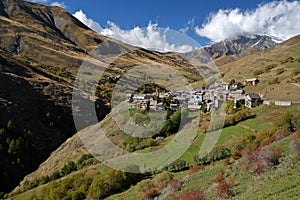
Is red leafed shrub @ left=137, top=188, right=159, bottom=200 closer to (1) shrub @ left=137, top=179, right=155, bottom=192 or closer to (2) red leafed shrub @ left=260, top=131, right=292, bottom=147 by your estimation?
(1) shrub @ left=137, top=179, right=155, bottom=192

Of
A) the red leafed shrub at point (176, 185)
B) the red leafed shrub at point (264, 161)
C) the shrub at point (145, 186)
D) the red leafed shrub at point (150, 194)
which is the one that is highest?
the red leafed shrub at point (264, 161)

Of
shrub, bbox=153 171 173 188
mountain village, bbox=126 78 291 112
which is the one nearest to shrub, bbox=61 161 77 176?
shrub, bbox=153 171 173 188

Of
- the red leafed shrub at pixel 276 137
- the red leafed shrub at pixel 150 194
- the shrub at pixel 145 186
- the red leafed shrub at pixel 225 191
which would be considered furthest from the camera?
the red leafed shrub at pixel 276 137

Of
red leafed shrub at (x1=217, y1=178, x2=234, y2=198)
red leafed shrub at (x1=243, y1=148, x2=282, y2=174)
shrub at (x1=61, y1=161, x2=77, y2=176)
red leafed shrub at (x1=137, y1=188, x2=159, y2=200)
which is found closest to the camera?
red leafed shrub at (x1=217, y1=178, x2=234, y2=198)

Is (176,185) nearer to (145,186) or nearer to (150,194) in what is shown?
(150,194)

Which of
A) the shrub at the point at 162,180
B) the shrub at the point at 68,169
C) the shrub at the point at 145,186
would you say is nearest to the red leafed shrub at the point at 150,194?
the shrub at the point at 162,180

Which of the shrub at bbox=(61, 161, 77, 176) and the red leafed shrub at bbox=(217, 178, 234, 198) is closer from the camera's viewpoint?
the red leafed shrub at bbox=(217, 178, 234, 198)

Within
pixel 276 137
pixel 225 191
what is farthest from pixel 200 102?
pixel 225 191

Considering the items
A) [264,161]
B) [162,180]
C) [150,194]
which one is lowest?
[150,194]

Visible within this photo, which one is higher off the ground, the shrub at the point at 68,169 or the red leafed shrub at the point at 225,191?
the red leafed shrub at the point at 225,191

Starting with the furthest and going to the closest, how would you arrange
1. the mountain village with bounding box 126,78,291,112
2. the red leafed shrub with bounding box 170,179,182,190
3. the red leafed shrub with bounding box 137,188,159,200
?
the mountain village with bounding box 126,78,291,112 → the red leafed shrub with bounding box 170,179,182,190 → the red leafed shrub with bounding box 137,188,159,200

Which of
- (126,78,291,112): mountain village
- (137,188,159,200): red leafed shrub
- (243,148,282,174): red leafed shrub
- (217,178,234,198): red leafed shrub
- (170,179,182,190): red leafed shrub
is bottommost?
(137,188,159,200): red leafed shrub

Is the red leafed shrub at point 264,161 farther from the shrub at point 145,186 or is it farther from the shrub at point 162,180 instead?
the shrub at point 145,186

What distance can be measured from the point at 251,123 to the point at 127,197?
2161 cm
